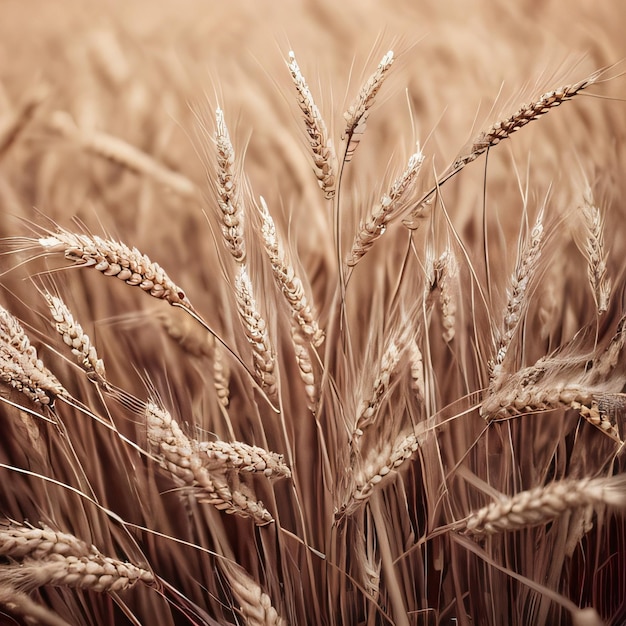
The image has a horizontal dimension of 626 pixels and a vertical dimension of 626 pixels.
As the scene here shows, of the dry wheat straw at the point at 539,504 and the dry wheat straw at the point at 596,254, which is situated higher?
the dry wheat straw at the point at 596,254

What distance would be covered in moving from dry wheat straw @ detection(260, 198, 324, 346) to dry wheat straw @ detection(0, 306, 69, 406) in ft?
1.16

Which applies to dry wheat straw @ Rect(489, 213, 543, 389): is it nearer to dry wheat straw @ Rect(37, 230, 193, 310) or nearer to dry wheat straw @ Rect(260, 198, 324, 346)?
dry wheat straw @ Rect(260, 198, 324, 346)

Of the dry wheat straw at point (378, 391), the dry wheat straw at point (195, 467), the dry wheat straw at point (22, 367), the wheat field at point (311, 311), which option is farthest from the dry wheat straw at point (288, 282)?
the dry wheat straw at point (22, 367)

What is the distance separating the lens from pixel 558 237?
886 millimetres

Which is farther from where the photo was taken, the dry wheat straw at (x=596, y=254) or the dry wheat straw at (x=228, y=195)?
the dry wheat straw at (x=596, y=254)

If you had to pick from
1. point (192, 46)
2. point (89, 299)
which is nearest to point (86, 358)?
point (89, 299)

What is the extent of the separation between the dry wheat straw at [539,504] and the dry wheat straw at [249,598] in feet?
1.12

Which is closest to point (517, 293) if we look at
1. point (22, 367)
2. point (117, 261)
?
point (117, 261)

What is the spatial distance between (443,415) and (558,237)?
13.7 inches

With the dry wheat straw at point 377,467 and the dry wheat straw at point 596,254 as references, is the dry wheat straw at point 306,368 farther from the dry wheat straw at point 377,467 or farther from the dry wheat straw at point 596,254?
the dry wheat straw at point 596,254

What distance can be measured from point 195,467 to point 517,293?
22.1 inches

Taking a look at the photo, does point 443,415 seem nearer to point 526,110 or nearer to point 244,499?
point 244,499

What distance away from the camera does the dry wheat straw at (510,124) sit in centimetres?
84

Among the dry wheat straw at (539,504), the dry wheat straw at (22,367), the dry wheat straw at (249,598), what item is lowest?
the dry wheat straw at (249,598)
